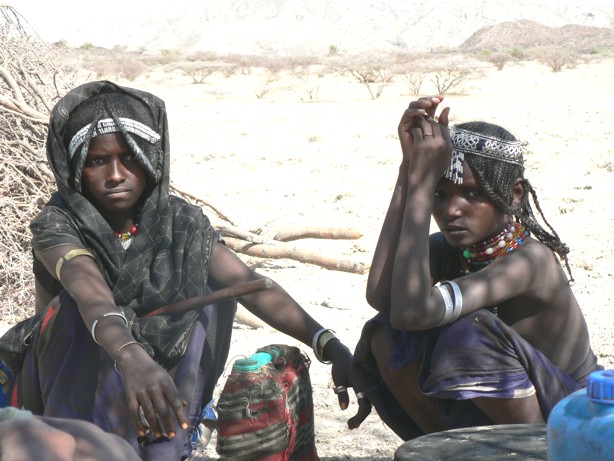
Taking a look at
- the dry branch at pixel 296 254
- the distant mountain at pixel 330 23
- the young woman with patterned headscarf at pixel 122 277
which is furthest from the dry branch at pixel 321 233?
the distant mountain at pixel 330 23

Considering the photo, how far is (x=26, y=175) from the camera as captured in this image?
18.4 feet

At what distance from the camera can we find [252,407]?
277 centimetres

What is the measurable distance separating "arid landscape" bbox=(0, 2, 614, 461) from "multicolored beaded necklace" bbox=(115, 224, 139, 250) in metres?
1.15

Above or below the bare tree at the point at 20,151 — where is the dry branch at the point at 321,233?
below

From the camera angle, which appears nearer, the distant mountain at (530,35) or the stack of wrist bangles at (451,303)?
the stack of wrist bangles at (451,303)

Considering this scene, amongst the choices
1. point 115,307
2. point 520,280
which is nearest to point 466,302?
point 520,280

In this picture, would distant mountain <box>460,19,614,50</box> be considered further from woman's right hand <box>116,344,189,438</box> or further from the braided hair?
woman's right hand <box>116,344,189,438</box>

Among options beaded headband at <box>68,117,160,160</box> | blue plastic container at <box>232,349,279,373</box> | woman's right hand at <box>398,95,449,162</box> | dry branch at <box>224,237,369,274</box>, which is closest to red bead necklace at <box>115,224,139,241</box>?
beaded headband at <box>68,117,160,160</box>

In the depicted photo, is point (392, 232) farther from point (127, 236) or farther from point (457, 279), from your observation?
point (127, 236)

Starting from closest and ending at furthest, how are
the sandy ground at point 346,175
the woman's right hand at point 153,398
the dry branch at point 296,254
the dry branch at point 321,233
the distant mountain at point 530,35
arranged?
1. the woman's right hand at point 153,398
2. the sandy ground at point 346,175
3. the dry branch at point 296,254
4. the dry branch at point 321,233
5. the distant mountain at point 530,35

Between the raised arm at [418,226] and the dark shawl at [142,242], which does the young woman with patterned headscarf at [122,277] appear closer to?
the dark shawl at [142,242]

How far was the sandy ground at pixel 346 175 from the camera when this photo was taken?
515 cm

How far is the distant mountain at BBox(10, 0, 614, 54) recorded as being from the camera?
3189 inches

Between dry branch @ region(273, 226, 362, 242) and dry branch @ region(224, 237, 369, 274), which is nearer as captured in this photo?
dry branch @ region(224, 237, 369, 274)
